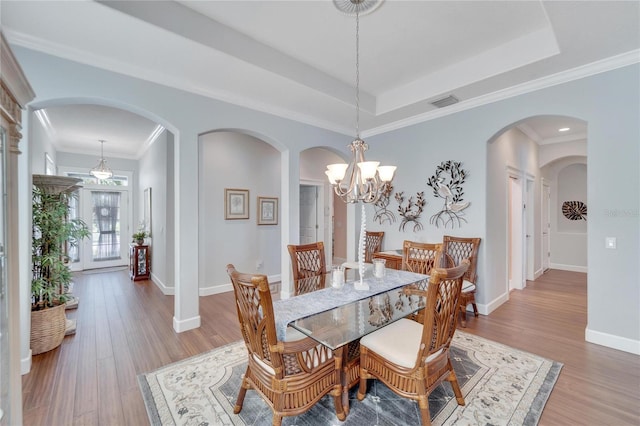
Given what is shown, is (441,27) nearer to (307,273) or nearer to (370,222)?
(307,273)

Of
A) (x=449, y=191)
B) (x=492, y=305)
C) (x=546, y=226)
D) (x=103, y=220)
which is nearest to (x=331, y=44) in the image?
(x=449, y=191)

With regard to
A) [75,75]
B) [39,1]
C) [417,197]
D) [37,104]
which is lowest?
[417,197]

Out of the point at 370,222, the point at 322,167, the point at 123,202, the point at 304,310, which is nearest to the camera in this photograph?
the point at 304,310

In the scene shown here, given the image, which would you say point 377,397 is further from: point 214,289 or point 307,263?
point 214,289

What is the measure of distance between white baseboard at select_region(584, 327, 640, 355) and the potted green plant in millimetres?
5396

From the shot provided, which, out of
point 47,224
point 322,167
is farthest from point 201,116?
point 322,167

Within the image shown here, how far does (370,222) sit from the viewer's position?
504 centimetres

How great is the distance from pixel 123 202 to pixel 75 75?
5.48m

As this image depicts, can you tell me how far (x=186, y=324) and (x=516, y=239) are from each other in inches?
212

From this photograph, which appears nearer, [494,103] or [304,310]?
[304,310]

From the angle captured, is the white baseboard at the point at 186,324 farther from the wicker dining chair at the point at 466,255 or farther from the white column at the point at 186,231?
the wicker dining chair at the point at 466,255

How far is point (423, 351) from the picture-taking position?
1.60 meters

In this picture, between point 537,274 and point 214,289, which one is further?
point 537,274

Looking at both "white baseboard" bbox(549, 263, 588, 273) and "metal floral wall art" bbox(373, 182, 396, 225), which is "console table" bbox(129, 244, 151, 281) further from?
"white baseboard" bbox(549, 263, 588, 273)
